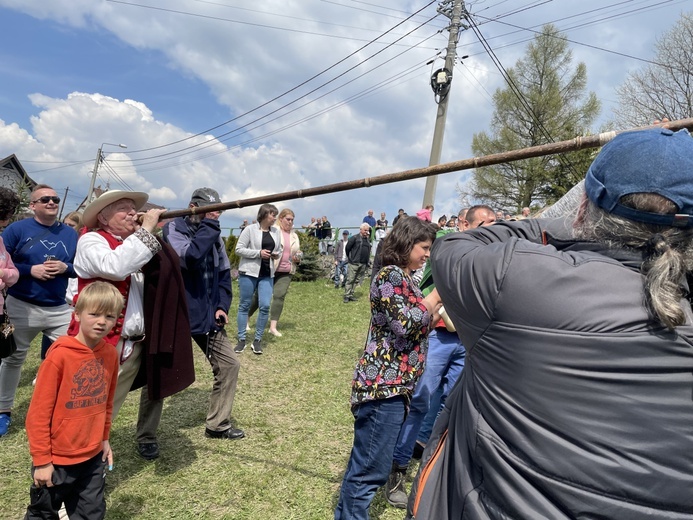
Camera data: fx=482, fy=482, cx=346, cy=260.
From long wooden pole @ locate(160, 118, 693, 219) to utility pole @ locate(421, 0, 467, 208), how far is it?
1085 cm

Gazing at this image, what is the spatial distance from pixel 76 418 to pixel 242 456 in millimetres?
1678

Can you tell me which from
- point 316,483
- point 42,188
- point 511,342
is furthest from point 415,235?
→ point 42,188

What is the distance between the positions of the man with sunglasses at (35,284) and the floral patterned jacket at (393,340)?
3115mm

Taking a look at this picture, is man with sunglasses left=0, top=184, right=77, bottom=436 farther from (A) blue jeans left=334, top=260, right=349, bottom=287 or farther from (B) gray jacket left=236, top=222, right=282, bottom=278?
(A) blue jeans left=334, top=260, right=349, bottom=287

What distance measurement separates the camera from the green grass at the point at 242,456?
314cm

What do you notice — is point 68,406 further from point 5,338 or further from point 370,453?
point 5,338

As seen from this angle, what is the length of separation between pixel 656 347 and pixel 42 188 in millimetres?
4779

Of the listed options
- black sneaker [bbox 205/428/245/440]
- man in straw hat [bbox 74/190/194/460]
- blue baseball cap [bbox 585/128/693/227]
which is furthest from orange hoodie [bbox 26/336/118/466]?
blue baseball cap [bbox 585/128/693/227]

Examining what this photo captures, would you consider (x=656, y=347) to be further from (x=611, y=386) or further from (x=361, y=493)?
(x=361, y=493)

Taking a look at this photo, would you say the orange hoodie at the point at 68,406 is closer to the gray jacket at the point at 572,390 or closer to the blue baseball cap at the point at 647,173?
the gray jacket at the point at 572,390

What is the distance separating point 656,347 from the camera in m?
0.98

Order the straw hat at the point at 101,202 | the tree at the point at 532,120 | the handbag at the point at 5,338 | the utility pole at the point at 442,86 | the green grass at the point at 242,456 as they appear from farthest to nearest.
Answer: the tree at the point at 532,120 → the utility pole at the point at 442,86 → the handbag at the point at 5,338 → the green grass at the point at 242,456 → the straw hat at the point at 101,202

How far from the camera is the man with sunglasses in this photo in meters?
4.06

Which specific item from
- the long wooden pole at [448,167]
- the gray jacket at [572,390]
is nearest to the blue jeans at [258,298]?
the long wooden pole at [448,167]
